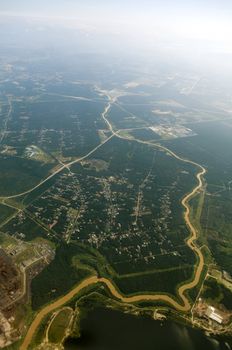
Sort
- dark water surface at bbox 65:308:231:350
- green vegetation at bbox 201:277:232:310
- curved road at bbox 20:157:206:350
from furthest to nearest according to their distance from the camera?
green vegetation at bbox 201:277:232:310 < curved road at bbox 20:157:206:350 < dark water surface at bbox 65:308:231:350

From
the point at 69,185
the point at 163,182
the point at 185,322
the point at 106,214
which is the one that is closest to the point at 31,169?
the point at 69,185

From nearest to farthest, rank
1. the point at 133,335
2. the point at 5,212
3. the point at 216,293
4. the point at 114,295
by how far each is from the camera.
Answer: the point at 133,335
the point at 114,295
the point at 216,293
the point at 5,212

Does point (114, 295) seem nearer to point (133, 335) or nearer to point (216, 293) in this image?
point (133, 335)

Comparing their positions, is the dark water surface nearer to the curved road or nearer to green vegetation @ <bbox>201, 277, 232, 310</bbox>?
the curved road

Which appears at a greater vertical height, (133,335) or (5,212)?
(133,335)

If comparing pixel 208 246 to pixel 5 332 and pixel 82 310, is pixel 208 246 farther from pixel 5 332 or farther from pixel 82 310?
pixel 5 332

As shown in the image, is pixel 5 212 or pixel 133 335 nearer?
pixel 133 335

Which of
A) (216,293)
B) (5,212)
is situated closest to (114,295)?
(216,293)

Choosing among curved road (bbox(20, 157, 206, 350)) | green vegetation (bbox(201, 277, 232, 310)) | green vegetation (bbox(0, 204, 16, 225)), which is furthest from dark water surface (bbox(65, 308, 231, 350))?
green vegetation (bbox(0, 204, 16, 225))
